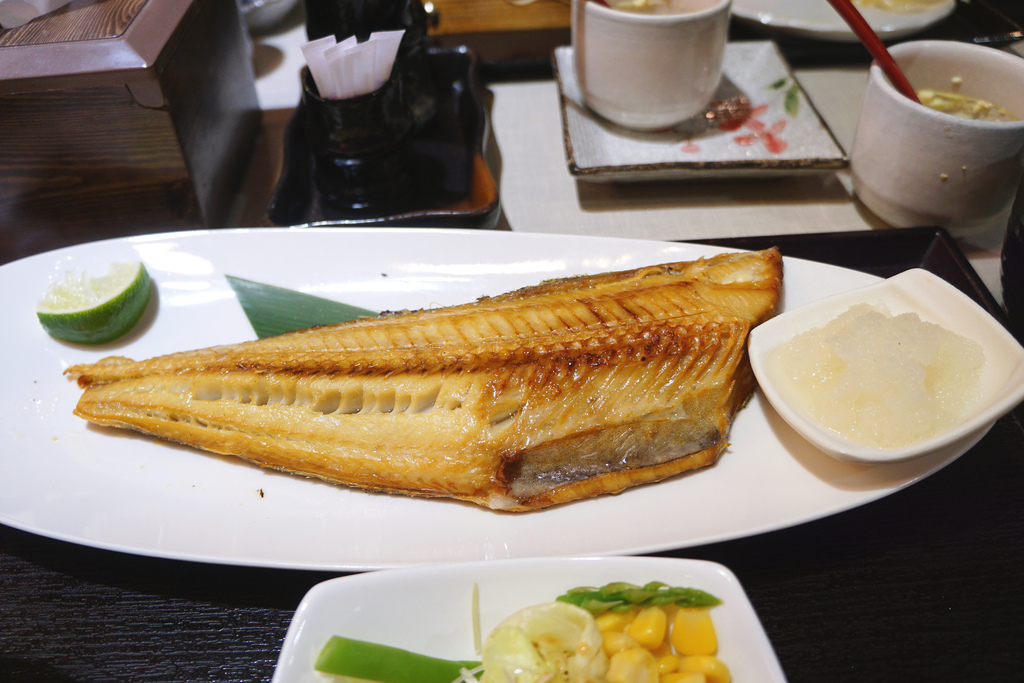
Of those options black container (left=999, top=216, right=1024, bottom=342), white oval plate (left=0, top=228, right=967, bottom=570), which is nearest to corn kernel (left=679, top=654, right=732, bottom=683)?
white oval plate (left=0, top=228, right=967, bottom=570)

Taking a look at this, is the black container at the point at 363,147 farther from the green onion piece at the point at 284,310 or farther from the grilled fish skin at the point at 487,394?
the grilled fish skin at the point at 487,394

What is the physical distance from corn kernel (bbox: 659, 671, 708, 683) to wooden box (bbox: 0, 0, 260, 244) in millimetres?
2516

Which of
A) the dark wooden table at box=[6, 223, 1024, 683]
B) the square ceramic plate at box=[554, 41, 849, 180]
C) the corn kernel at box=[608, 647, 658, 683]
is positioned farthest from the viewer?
the square ceramic plate at box=[554, 41, 849, 180]

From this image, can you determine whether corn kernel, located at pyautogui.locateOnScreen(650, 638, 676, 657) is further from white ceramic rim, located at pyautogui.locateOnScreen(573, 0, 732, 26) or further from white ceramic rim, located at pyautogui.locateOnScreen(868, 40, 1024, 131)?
white ceramic rim, located at pyautogui.locateOnScreen(573, 0, 732, 26)

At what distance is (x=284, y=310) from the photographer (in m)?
2.35

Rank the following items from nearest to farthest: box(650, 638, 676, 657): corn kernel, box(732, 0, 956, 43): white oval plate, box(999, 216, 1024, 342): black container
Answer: box(650, 638, 676, 657): corn kernel < box(999, 216, 1024, 342): black container < box(732, 0, 956, 43): white oval plate

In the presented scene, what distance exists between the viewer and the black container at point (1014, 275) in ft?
7.09

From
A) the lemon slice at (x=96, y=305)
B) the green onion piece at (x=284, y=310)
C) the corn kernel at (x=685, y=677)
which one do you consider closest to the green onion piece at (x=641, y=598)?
the corn kernel at (x=685, y=677)

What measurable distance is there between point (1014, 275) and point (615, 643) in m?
1.93

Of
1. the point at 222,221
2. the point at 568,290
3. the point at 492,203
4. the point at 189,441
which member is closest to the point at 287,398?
the point at 189,441

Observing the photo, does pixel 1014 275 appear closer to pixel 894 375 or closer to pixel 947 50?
pixel 894 375

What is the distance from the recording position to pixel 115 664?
1592 millimetres

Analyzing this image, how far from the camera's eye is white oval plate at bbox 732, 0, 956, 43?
11.5 feet

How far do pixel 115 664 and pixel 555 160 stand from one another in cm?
276
